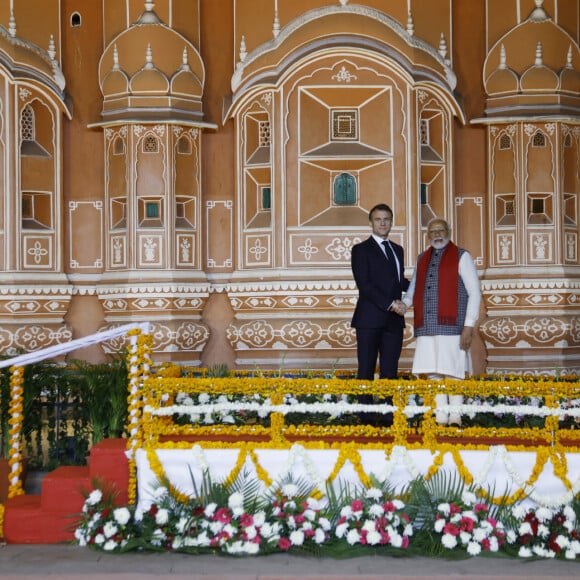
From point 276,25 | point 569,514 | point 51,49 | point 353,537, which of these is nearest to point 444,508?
point 353,537

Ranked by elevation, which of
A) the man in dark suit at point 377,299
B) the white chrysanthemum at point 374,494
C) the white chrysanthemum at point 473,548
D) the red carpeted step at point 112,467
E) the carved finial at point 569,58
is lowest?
the white chrysanthemum at point 473,548

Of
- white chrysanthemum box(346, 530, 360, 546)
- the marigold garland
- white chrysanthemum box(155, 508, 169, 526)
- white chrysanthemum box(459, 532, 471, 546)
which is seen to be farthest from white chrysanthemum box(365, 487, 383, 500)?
the marigold garland

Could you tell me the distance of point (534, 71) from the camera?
12.1 m

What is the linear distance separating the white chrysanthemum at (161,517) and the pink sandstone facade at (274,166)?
5341mm

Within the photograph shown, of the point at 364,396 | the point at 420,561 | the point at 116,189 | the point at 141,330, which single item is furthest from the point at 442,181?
the point at 420,561

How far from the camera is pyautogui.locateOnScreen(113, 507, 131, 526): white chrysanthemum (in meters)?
6.48

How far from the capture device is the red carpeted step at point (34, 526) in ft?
22.5

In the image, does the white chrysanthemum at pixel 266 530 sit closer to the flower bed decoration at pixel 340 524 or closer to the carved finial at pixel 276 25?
the flower bed decoration at pixel 340 524

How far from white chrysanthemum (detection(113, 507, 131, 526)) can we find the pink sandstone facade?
5350 mm

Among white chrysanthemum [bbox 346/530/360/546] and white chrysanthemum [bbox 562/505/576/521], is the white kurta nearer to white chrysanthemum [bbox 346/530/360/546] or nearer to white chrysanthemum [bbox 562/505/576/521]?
white chrysanthemum [bbox 562/505/576/521]

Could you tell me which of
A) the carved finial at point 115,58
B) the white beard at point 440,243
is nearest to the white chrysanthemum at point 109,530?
the white beard at point 440,243

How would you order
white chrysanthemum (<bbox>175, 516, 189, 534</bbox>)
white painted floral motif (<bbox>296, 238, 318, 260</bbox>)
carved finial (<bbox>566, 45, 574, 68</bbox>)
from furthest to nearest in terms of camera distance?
carved finial (<bbox>566, 45, 574, 68</bbox>), white painted floral motif (<bbox>296, 238, 318, 260</bbox>), white chrysanthemum (<bbox>175, 516, 189, 534</bbox>)

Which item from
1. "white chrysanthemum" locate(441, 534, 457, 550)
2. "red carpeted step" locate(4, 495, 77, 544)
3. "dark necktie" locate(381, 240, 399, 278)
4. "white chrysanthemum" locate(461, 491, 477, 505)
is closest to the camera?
"white chrysanthemum" locate(441, 534, 457, 550)

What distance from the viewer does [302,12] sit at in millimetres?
12172
